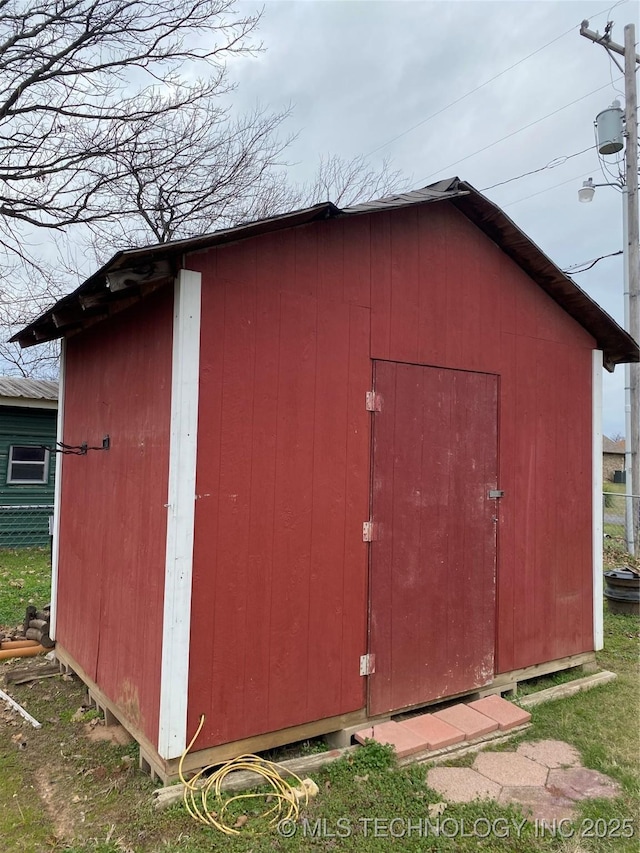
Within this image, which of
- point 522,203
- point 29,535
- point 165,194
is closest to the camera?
point 29,535

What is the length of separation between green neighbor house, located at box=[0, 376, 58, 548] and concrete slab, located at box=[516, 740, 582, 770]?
871 centimetres

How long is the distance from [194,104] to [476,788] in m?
9.45

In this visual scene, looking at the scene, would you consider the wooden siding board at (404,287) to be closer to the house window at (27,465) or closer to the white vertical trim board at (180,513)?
the white vertical trim board at (180,513)

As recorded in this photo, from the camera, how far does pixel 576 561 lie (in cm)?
446

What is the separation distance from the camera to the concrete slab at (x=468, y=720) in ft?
10.9

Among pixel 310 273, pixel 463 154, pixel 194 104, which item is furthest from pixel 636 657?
pixel 463 154

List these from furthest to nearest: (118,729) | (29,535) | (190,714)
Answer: (29,535), (118,729), (190,714)

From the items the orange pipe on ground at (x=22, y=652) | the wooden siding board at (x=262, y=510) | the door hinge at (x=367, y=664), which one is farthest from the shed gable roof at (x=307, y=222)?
the orange pipe on ground at (x=22, y=652)

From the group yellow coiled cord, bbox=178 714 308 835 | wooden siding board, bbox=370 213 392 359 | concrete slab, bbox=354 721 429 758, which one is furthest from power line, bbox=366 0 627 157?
yellow coiled cord, bbox=178 714 308 835

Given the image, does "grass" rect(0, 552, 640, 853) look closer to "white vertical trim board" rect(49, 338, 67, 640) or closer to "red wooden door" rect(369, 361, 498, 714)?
"red wooden door" rect(369, 361, 498, 714)

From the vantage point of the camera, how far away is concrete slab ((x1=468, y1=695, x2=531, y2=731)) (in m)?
3.46

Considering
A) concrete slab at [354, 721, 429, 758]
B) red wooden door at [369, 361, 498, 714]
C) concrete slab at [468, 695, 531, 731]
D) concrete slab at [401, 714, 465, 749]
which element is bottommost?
concrete slab at [468, 695, 531, 731]

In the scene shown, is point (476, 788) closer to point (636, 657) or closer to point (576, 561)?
point (576, 561)

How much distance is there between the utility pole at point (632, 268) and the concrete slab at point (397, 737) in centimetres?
Result: 742
